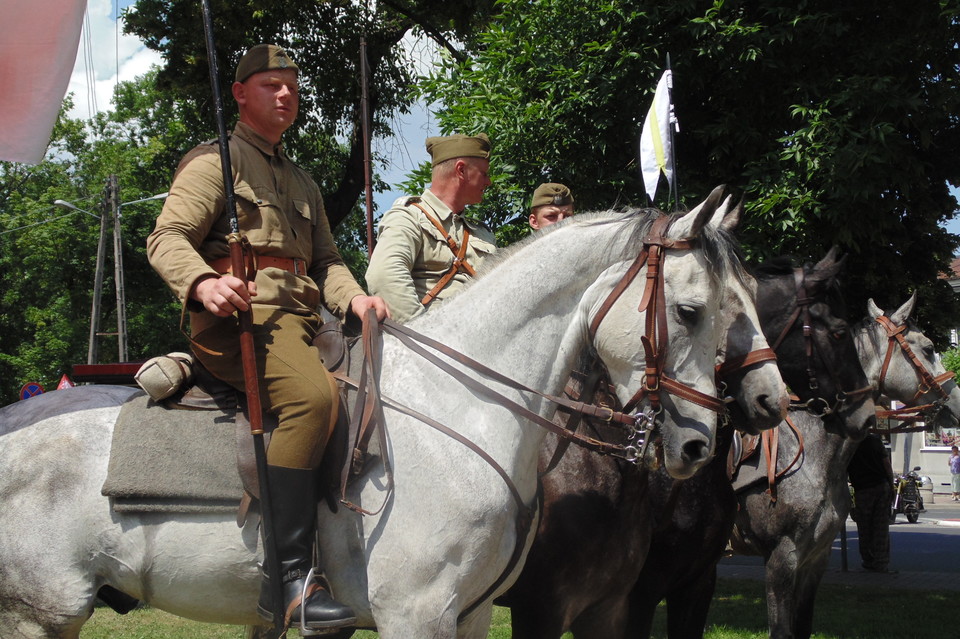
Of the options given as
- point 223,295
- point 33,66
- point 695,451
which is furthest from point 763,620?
point 33,66

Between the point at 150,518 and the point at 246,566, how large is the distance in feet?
1.39

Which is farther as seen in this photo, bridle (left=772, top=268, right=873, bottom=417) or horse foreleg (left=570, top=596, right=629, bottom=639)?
bridle (left=772, top=268, right=873, bottom=417)

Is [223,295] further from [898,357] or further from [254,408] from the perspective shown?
[898,357]

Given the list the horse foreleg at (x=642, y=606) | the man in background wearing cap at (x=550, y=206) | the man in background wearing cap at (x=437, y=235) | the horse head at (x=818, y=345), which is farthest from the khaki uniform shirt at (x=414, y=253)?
the horse head at (x=818, y=345)

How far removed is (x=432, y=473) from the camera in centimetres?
330

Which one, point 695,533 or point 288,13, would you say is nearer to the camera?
point 695,533

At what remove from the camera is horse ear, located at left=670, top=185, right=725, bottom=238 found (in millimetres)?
3305

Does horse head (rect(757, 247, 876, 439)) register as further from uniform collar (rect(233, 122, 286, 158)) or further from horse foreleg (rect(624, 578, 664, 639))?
uniform collar (rect(233, 122, 286, 158))

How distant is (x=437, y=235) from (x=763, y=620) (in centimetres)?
681

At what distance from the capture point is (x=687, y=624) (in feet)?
17.2

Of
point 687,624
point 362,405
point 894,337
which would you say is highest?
point 894,337

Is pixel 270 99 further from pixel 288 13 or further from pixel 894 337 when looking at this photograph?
pixel 288 13

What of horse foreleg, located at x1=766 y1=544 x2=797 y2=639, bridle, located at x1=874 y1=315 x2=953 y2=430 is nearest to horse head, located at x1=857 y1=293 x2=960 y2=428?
bridle, located at x1=874 y1=315 x2=953 y2=430

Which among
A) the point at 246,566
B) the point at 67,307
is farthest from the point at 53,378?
the point at 246,566
